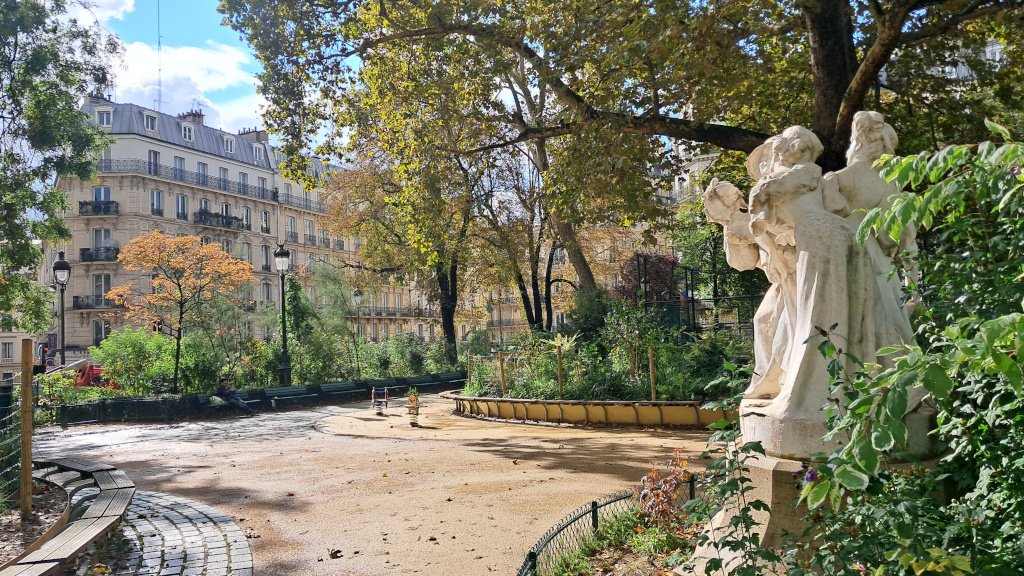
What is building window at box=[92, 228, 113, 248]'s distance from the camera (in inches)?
2000

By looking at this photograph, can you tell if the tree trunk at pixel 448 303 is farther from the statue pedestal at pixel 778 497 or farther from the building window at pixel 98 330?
the statue pedestal at pixel 778 497

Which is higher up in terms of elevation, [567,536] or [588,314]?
[588,314]

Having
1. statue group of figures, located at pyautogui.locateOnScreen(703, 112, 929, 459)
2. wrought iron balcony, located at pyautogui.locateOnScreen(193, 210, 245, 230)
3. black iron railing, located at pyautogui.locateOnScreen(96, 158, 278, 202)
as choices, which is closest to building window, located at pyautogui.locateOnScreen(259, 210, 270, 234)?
black iron railing, located at pyautogui.locateOnScreen(96, 158, 278, 202)

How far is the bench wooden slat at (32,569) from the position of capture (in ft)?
15.5

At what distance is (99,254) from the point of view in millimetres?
50438

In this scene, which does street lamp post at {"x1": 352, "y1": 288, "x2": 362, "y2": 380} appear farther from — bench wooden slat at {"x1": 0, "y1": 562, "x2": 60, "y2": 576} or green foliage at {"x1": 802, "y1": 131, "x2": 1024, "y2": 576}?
green foliage at {"x1": 802, "y1": 131, "x2": 1024, "y2": 576}

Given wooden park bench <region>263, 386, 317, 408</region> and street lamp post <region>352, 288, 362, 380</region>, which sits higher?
street lamp post <region>352, 288, 362, 380</region>

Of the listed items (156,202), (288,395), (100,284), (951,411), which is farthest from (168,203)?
(951,411)

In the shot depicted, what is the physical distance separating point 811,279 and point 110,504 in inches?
240

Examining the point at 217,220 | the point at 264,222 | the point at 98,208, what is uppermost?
the point at 264,222

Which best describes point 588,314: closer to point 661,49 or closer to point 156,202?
point 661,49

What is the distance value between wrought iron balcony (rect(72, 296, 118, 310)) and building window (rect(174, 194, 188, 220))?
710cm

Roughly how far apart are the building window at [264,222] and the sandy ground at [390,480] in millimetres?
43677

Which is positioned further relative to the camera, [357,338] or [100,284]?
[100,284]
